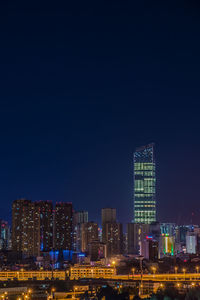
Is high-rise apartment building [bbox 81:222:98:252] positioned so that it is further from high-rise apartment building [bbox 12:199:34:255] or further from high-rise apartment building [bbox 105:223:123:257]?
high-rise apartment building [bbox 12:199:34:255]

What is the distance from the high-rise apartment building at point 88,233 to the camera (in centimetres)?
8112

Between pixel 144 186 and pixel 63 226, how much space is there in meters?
29.5

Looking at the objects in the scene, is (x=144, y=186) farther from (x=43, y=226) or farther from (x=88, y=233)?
(x=43, y=226)

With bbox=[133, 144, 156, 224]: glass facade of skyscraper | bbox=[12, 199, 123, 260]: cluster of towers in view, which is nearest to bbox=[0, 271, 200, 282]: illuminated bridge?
bbox=[12, 199, 123, 260]: cluster of towers

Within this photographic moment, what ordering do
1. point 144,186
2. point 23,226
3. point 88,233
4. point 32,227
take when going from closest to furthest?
point 32,227
point 23,226
point 88,233
point 144,186

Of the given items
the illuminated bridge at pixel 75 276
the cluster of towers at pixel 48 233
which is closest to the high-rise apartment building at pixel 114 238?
the cluster of towers at pixel 48 233

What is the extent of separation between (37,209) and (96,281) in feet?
120

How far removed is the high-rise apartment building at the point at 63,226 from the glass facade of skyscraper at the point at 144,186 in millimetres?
23321

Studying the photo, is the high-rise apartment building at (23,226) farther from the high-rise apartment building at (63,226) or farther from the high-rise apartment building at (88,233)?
the high-rise apartment building at (88,233)

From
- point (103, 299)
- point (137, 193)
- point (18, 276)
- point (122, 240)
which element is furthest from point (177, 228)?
point (103, 299)

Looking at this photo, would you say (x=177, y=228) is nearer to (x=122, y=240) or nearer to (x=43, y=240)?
Answer: (x=122, y=240)

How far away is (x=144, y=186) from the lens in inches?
4003

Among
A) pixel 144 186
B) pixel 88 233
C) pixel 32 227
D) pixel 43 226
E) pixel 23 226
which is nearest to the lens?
pixel 32 227

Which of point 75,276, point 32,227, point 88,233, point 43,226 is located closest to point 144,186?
Answer: point 88,233
